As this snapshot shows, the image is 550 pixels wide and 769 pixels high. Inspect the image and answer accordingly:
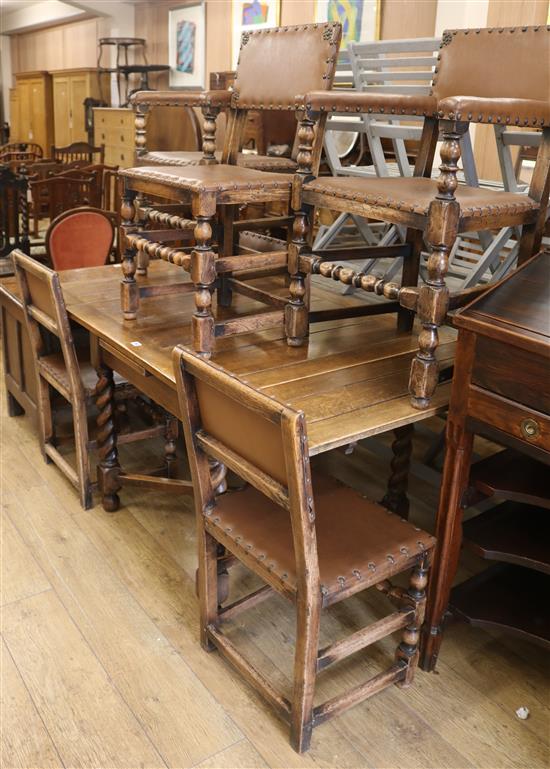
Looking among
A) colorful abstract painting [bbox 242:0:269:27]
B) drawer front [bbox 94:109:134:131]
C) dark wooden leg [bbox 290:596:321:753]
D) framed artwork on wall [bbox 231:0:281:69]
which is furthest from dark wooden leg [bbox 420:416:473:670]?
drawer front [bbox 94:109:134:131]

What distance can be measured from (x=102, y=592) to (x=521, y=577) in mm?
1193

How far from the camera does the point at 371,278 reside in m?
1.84

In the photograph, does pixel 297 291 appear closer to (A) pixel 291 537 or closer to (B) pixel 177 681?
(A) pixel 291 537

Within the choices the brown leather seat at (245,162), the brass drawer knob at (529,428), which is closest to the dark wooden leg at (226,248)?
the brown leather seat at (245,162)

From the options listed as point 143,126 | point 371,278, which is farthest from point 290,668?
point 143,126

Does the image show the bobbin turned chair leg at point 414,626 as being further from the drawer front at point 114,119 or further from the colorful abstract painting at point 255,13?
the drawer front at point 114,119

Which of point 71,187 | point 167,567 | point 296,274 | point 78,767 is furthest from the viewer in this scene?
point 71,187

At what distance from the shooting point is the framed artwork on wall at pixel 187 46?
7748mm

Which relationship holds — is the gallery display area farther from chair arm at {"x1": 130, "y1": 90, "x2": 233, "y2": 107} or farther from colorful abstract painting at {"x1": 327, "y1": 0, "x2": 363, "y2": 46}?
colorful abstract painting at {"x1": 327, "y1": 0, "x2": 363, "y2": 46}

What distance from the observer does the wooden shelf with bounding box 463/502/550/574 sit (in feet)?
5.54

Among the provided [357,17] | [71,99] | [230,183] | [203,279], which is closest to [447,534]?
[203,279]

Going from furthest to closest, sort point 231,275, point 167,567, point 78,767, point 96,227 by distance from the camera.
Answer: point 96,227 < point 231,275 < point 167,567 < point 78,767

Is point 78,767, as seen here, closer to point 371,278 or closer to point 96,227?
point 371,278

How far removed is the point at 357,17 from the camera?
5.66 meters
